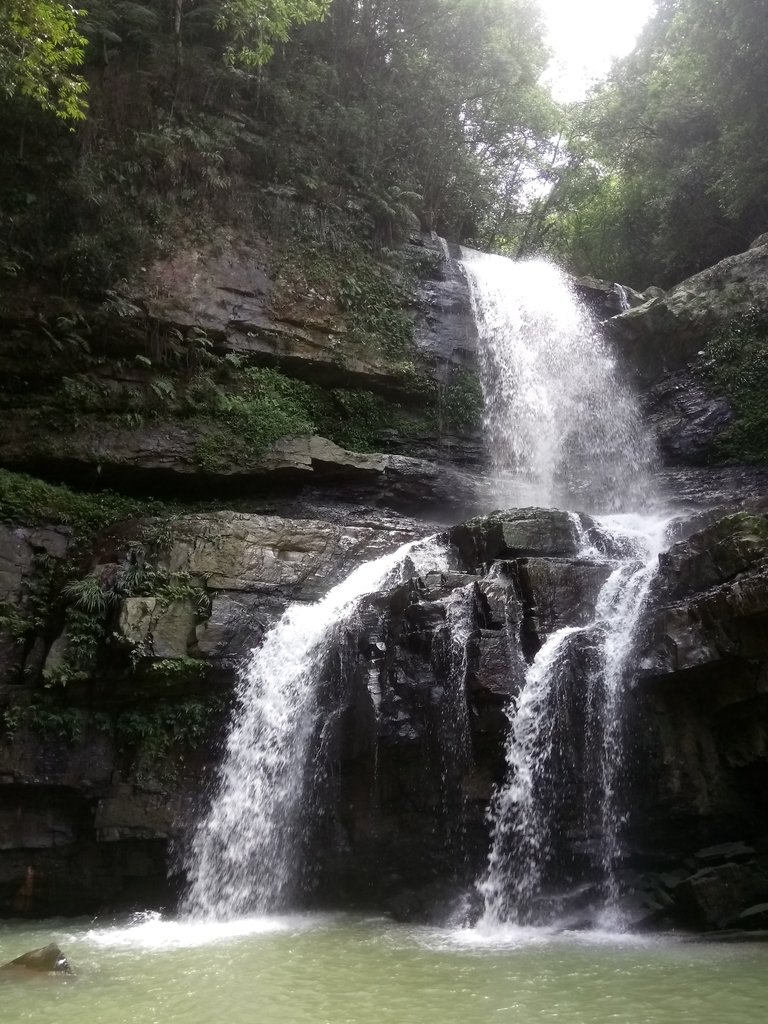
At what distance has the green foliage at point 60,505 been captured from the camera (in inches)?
500

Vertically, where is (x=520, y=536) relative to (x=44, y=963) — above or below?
above

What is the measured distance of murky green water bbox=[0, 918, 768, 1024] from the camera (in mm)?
5160

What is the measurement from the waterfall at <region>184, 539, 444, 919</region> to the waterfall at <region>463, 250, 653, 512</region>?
6.28 meters

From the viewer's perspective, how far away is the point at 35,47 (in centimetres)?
1271

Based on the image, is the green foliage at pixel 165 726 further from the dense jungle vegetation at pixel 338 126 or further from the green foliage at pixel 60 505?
the dense jungle vegetation at pixel 338 126

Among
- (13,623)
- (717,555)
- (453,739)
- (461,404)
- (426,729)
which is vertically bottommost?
(453,739)

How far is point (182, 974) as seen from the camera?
6418 millimetres

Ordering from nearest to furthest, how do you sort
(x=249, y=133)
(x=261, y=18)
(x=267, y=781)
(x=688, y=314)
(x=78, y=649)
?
(x=267, y=781) → (x=78, y=649) → (x=261, y=18) → (x=688, y=314) → (x=249, y=133)

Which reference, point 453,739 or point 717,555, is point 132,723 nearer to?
point 453,739

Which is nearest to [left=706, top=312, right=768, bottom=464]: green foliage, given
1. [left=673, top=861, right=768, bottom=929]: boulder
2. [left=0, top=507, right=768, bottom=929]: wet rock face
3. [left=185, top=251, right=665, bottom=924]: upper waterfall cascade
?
[left=185, top=251, right=665, bottom=924]: upper waterfall cascade

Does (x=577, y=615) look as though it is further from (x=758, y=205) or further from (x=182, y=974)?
(x=758, y=205)

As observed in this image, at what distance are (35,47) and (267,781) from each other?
12119mm

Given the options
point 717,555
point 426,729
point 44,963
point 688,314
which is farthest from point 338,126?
point 44,963

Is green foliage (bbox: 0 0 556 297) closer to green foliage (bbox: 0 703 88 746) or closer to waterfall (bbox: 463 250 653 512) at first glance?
waterfall (bbox: 463 250 653 512)
